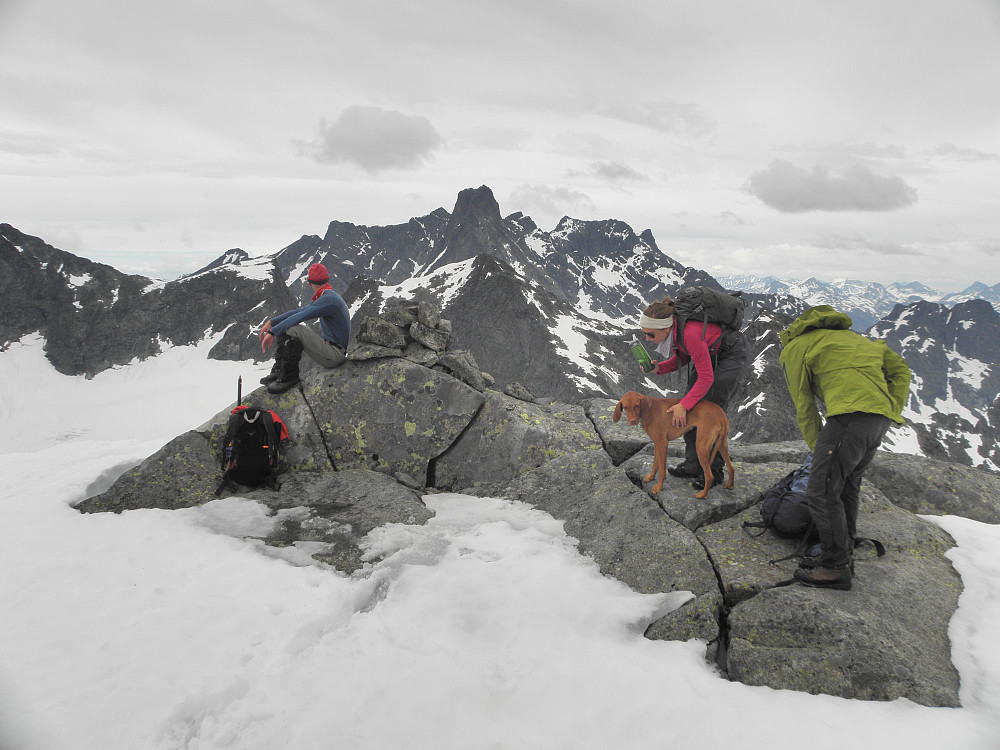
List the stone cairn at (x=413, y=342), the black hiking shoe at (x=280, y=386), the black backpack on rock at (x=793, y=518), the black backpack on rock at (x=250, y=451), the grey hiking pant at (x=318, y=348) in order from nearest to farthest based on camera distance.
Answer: the black backpack on rock at (x=793, y=518)
the black backpack on rock at (x=250, y=451)
the grey hiking pant at (x=318, y=348)
the black hiking shoe at (x=280, y=386)
the stone cairn at (x=413, y=342)

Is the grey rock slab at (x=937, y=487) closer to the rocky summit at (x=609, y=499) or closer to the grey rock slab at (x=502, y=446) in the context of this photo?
the rocky summit at (x=609, y=499)

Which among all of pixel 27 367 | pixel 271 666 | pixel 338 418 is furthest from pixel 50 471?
pixel 27 367

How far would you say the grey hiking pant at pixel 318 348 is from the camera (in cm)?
1174

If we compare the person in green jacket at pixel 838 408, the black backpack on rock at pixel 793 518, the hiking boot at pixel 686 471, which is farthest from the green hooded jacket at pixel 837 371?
the hiking boot at pixel 686 471

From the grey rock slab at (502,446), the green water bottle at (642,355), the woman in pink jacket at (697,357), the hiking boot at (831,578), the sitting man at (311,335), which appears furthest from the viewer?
the sitting man at (311,335)

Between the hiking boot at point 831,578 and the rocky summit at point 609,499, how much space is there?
0.12 meters

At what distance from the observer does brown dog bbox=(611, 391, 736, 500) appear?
25.4 feet

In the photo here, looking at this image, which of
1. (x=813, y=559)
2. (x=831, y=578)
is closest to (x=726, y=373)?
(x=813, y=559)

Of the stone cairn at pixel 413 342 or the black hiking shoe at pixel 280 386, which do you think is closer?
the black hiking shoe at pixel 280 386

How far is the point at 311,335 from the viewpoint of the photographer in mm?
11812

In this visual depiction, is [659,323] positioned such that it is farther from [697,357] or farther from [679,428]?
[679,428]

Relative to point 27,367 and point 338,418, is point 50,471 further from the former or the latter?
point 27,367

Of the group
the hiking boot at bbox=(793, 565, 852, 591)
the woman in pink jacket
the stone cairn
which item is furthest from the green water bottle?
the stone cairn

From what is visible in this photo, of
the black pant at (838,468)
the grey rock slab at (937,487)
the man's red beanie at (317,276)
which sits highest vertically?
the man's red beanie at (317,276)
